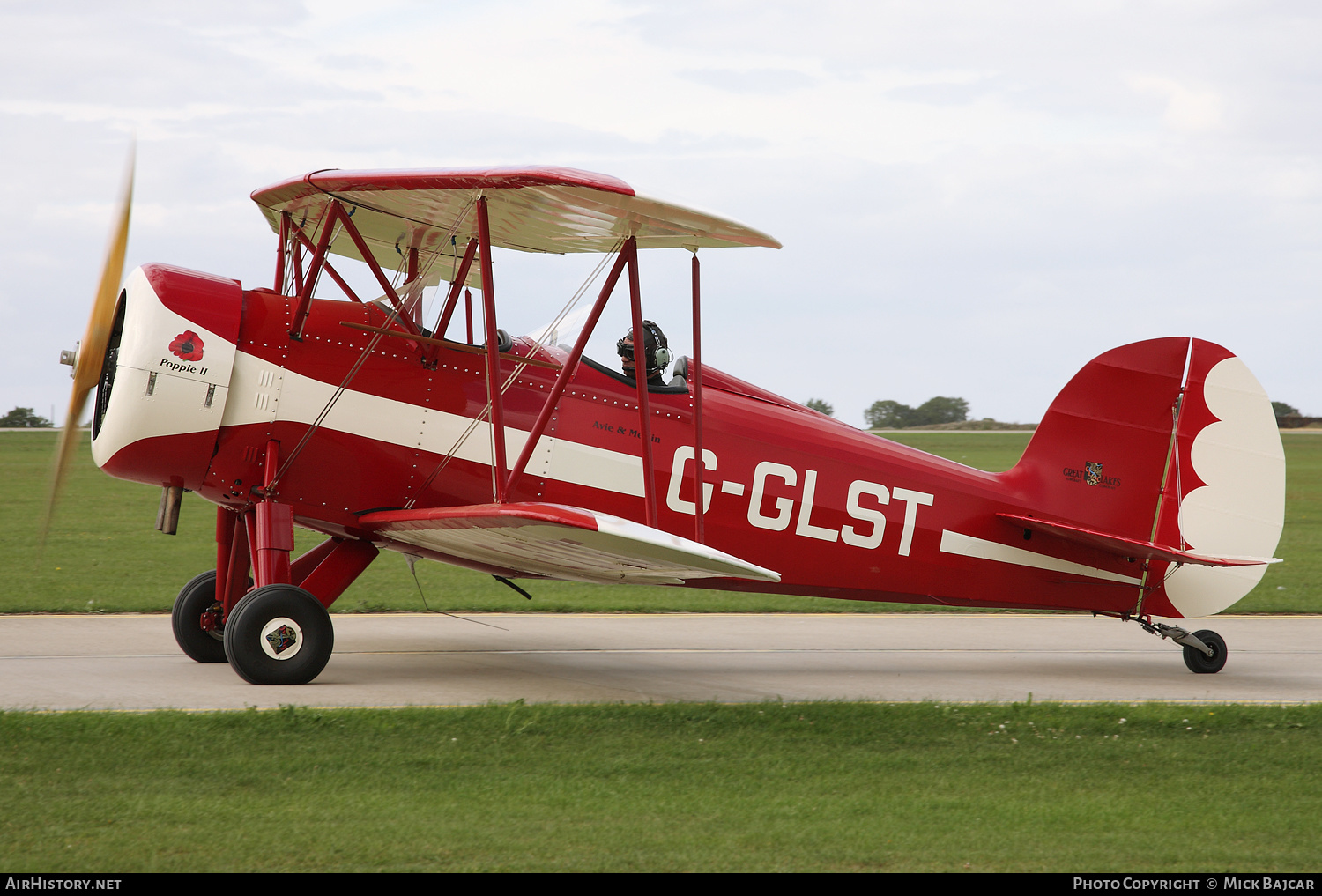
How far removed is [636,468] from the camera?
8.62 m

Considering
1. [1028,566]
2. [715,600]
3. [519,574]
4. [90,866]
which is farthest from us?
[715,600]

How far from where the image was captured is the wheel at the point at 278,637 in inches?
285

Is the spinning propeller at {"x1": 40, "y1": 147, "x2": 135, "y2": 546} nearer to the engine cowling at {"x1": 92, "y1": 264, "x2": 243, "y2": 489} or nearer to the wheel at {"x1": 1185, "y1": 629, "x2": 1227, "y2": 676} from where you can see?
the engine cowling at {"x1": 92, "y1": 264, "x2": 243, "y2": 489}

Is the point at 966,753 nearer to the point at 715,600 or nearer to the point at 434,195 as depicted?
the point at 434,195

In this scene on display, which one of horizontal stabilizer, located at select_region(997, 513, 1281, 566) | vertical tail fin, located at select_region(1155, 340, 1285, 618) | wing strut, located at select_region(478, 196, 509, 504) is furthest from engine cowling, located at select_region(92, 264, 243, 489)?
vertical tail fin, located at select_region(1155, 340, 1285, 618)

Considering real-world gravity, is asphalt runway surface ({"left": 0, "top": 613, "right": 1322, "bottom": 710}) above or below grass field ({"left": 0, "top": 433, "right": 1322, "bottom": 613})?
above

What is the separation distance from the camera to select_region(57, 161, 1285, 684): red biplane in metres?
7.44

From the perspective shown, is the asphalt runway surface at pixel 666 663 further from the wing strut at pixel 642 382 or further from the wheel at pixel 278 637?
the wing strut at pixel 642 382

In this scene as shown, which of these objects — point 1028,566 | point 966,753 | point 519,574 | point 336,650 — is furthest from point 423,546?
point 1028,566

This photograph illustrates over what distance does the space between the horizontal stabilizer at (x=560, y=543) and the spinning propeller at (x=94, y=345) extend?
80.2 inches

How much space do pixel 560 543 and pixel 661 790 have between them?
187 cm

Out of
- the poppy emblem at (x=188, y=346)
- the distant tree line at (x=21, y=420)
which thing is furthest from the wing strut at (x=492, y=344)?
the distant tree line at (x=21, y=420)

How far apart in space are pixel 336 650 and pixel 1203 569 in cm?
723

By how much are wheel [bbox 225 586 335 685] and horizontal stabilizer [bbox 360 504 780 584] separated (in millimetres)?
778
